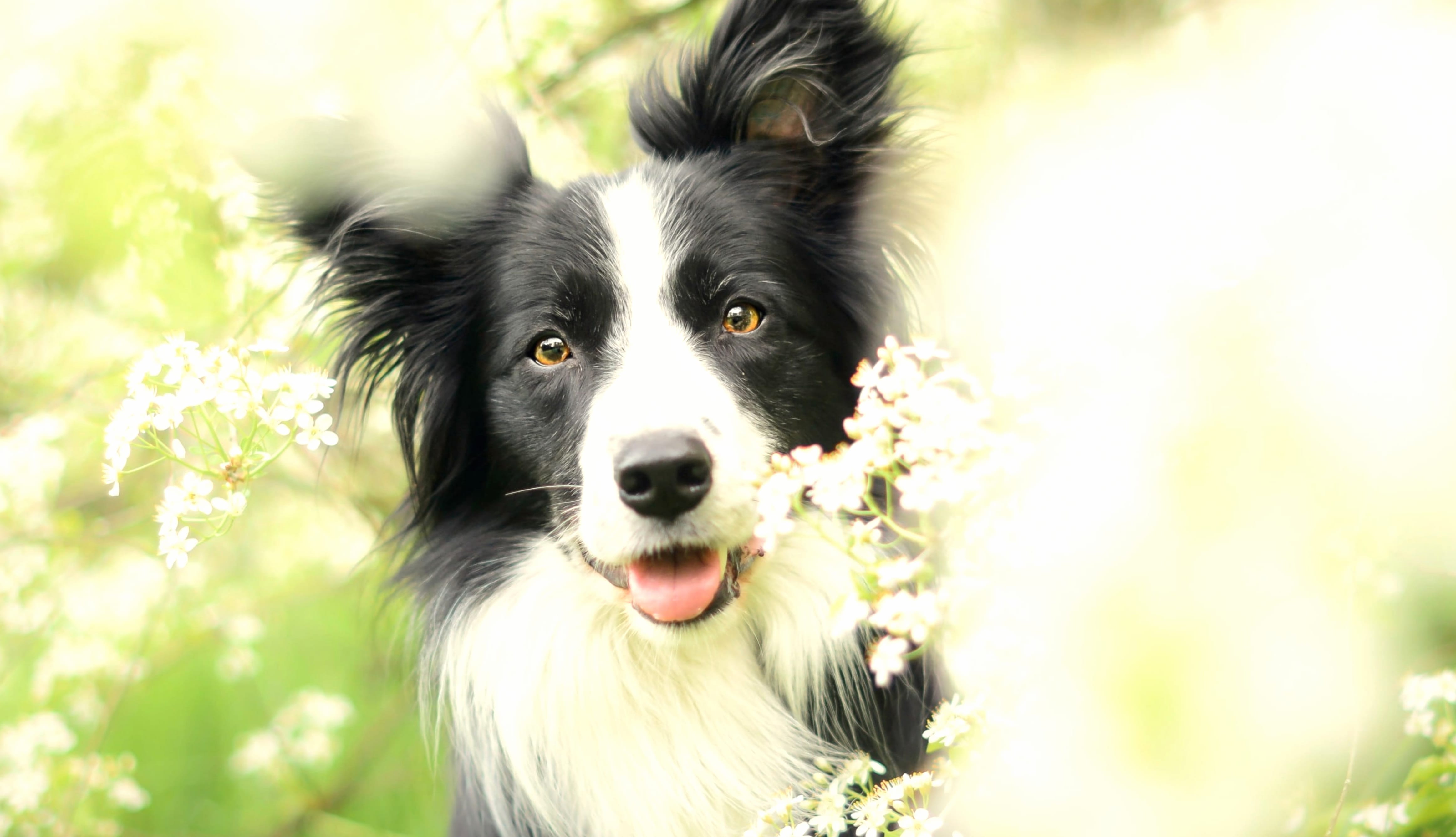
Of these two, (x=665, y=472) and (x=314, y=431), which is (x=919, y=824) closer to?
(x=665, y=472)

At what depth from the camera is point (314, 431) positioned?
196 centimetres

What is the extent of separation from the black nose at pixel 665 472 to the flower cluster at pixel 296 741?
2995 millimetres

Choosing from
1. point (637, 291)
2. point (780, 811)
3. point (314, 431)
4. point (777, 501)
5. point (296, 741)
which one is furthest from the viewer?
point (296, 741)

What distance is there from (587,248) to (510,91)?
144 cm

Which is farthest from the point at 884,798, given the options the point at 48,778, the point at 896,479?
the point at 48,778

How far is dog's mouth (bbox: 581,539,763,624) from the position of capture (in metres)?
2.45

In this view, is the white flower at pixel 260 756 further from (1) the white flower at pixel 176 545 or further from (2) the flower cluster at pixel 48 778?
(1) the white flower at pixel 176 545

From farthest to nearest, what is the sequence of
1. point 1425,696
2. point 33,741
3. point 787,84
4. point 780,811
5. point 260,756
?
point 260,756 < point 33,741 < point 787,84 < point 1425,696 < point 780,811

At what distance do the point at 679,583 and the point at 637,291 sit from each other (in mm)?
800

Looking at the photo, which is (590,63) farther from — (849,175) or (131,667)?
(131,667)

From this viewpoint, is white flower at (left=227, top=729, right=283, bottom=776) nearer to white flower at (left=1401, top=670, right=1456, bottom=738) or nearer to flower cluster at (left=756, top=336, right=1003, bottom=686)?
flower cluster at (left=756, top=336, right=1003, bottom=686)

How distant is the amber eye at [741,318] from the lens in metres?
2.75

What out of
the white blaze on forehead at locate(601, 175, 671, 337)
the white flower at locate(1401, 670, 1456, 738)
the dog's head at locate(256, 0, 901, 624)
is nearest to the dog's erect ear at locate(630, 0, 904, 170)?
the dog's head at locate(256, 0, 901, 624)

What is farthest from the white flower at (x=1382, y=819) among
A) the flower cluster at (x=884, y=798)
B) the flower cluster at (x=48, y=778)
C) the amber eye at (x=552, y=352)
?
the flower cluster at (x=48, y=778)
